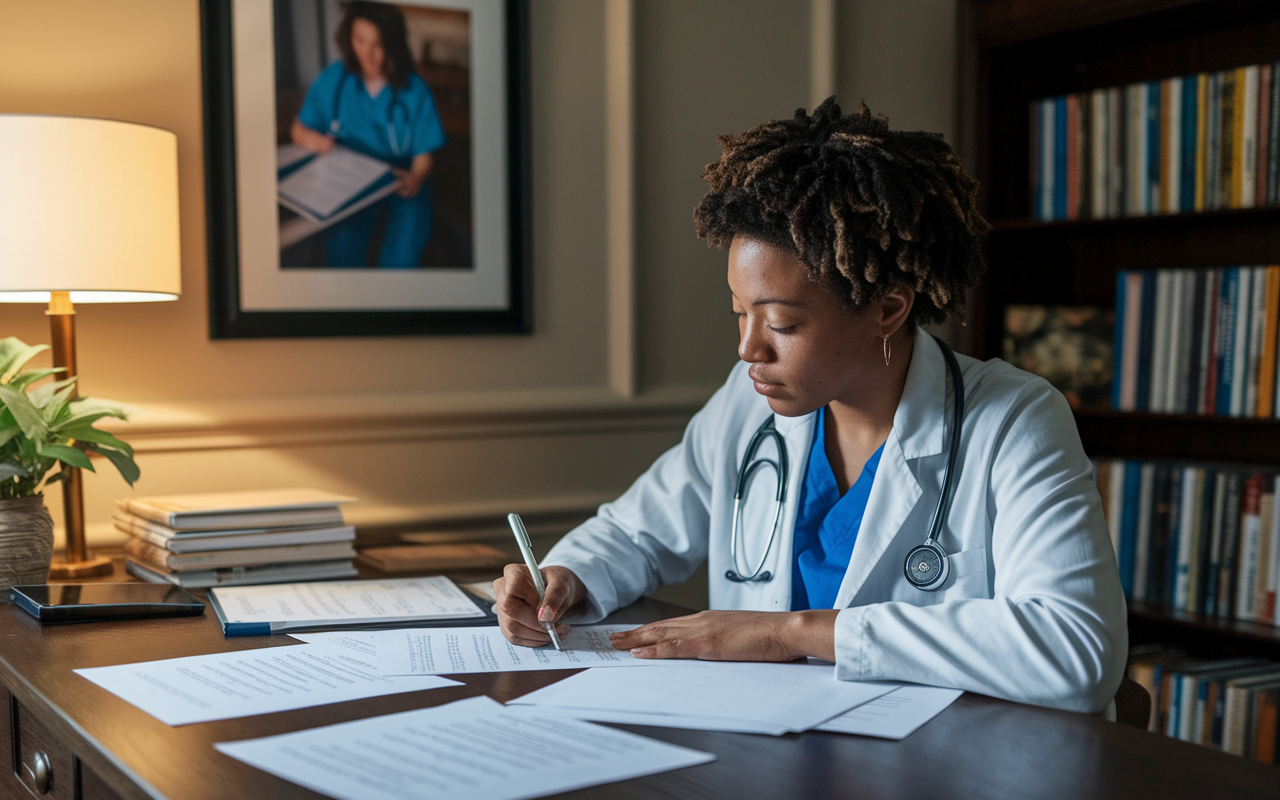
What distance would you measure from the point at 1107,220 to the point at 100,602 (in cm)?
217

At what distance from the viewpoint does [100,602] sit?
4.55 feet

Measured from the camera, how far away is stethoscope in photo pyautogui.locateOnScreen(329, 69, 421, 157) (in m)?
2.08

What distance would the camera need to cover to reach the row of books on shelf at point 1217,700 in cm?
227

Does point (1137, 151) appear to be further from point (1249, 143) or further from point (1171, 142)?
point (1249, 143)

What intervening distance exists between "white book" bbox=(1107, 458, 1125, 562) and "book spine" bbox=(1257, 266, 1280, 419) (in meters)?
0.33

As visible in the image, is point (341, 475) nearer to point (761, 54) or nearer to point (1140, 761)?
point (761, 54)

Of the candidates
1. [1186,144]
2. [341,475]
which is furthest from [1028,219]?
[341,475]

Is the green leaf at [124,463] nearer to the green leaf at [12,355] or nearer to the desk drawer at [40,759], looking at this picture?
the green leaf at [12,355]

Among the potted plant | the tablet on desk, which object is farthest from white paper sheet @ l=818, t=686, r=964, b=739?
the potted plant

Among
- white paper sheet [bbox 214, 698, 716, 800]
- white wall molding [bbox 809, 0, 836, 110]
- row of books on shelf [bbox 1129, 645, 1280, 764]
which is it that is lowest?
row of books on shelf [bbox 1129, 645, 1280, 764]

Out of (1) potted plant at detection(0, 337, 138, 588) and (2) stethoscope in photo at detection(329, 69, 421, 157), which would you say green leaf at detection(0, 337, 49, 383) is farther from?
(2) stethoscope in photo at detection(329, 69, 421, 157)

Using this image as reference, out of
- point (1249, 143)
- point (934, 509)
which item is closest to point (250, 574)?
point (934, 509)

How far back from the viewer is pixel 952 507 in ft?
4.69

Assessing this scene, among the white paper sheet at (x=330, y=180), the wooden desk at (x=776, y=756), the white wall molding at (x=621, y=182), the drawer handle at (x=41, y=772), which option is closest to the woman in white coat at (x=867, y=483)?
the wooden desk at (x=776, y=756)
